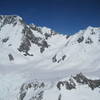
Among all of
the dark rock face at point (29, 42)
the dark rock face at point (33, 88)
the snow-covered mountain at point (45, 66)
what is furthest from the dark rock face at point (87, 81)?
the dark rock face at point (29, 42)

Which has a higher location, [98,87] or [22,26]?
[22,26]

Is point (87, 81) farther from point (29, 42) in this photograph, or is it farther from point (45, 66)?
point (29, 42)

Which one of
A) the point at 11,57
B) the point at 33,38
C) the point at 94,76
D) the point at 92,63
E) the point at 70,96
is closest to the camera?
the point at 70,96

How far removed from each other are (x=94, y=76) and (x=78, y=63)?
35.8 m

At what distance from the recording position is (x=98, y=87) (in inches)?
4257

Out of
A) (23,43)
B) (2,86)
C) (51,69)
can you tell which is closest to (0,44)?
(23,43)

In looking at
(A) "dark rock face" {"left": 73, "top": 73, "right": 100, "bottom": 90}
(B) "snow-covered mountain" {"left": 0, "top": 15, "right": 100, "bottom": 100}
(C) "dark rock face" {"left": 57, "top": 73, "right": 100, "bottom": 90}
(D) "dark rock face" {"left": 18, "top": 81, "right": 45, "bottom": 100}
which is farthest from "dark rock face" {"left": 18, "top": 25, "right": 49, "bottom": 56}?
(C) "dark rock face" {"left": 57, "top": 73, "right": 100, "bottom": 90}

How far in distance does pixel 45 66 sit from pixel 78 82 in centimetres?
5251

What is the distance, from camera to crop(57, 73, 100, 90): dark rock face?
10265cm

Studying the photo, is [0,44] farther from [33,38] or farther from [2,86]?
[2,86]

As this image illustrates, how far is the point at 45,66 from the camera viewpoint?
156m

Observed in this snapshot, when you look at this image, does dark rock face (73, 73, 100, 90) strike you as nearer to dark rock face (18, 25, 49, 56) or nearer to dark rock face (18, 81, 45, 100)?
dark rock face (18, 81, 45, 100)

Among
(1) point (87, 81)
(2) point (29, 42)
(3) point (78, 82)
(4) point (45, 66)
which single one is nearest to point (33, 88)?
(3) point (78, 82)

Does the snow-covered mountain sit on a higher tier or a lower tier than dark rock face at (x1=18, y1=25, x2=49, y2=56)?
lower
